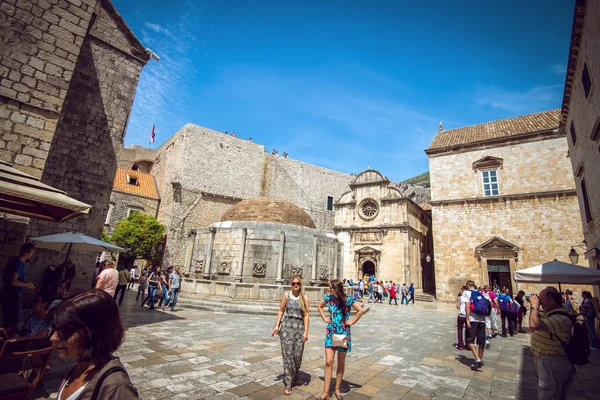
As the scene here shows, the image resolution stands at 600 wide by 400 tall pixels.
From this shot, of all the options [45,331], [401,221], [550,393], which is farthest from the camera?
[401,221]

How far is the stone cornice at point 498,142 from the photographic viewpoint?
19.1 metres

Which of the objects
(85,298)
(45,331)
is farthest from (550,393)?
(45,331)

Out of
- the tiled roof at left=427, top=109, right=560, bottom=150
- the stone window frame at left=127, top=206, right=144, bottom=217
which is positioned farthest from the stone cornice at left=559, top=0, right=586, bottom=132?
the stone window frame at left=127, top=206, right=144, bottom=217

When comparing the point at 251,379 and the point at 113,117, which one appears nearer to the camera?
the point at 251,379

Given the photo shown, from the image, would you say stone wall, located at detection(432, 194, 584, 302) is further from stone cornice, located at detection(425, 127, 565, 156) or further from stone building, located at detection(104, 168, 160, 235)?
stone building, located at detection(104, 168, 160, 235)

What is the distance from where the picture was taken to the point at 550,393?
3066mm

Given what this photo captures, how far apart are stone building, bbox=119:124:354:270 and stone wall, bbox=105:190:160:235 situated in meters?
0.89

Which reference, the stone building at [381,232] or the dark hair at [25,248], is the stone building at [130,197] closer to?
the stone building at [381,232]

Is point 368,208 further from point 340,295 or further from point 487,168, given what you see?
point 340,295

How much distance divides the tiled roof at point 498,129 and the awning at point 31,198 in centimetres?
2347

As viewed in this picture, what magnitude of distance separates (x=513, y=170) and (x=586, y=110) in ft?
39.6

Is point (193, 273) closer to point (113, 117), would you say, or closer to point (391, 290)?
point (113, 117)

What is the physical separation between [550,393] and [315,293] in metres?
8.43

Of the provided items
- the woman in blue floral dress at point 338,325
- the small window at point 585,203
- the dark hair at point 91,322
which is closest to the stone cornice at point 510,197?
the small window at point 585,203
